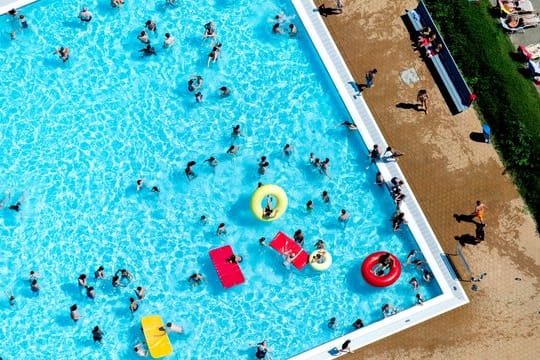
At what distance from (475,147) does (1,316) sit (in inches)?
630

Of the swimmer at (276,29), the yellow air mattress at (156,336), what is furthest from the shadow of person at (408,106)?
the yellow air mattress at (156,336)

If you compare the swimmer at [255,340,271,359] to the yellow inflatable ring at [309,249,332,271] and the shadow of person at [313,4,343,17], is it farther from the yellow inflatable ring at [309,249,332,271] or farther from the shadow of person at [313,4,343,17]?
the shadow of person at [313,4,343,17]

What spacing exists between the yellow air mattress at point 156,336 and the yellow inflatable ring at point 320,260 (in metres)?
4.98

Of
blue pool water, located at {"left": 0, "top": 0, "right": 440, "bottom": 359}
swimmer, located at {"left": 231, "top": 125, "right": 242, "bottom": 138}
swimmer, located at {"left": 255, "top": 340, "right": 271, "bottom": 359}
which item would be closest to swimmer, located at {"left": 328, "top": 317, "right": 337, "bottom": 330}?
blue pool water, located at {"left": 0, "top": 0, "right": 440, "bottom": 359}

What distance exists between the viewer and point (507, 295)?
2795 centimetres

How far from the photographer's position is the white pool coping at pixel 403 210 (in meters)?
27.3

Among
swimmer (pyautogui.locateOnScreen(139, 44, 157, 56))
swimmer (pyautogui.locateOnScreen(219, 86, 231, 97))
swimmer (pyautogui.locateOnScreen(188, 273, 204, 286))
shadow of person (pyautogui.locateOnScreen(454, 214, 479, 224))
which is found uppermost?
swimmer (pyautogui.locateOnScreen(139, 44, 157, 56))

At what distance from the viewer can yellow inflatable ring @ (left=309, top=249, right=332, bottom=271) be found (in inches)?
1094

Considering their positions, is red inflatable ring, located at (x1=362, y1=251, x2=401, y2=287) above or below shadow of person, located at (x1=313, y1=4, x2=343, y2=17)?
below

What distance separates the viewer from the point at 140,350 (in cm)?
2694

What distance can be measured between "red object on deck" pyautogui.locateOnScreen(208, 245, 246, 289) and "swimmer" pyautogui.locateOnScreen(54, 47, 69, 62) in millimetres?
8193

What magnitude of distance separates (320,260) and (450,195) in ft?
15.8

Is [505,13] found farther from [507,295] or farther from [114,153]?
[114,153]

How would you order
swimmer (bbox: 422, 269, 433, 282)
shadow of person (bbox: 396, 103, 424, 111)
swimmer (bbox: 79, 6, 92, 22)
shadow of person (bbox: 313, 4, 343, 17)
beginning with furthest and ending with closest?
1. shadow of person (bbox: 313, 4, 343, 17)
2. swimmer (bbox: 79, 6, 92, 22)
3. shadow of person (bbox: 396, 103, 424, 111)
4. swimmer (bbox: 422, 269, 433, 282)
